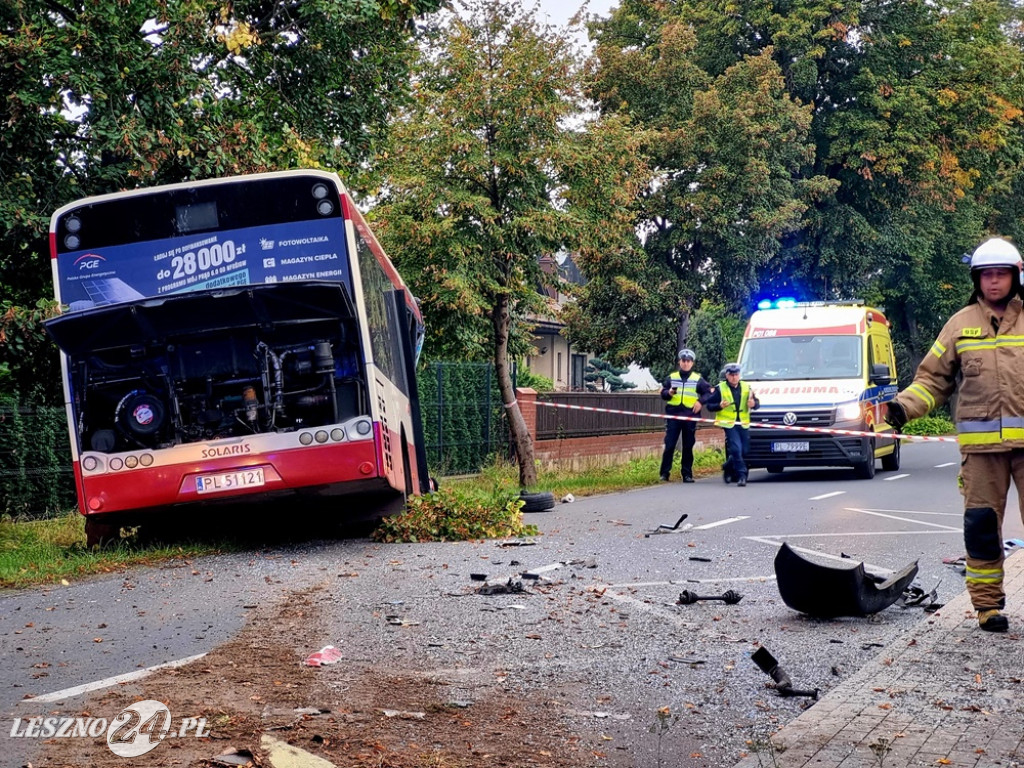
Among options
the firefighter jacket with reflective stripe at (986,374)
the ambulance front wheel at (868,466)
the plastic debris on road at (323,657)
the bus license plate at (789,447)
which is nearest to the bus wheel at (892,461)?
the ambulance front wheel at (868,466)

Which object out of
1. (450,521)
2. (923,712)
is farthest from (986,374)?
(450,521)

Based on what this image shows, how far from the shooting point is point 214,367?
11.2 meters

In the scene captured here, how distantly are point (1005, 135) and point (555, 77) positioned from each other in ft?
82.0

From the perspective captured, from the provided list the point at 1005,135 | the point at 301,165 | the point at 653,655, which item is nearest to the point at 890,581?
the point at 653,655

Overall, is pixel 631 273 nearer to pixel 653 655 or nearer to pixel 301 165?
pixel 301 165

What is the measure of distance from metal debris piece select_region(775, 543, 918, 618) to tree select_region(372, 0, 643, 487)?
1045 centimetres

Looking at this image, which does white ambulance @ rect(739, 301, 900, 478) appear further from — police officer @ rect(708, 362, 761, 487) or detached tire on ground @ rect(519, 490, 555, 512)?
detached tire on ground @ rect(519, 490, 555, 512)

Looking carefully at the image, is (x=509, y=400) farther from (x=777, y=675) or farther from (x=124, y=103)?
(x=777, y=675)

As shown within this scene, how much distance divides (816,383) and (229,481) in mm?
12639

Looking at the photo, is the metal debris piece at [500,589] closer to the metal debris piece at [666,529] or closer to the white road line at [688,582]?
the white road line at [688,582]

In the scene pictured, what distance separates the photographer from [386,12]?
52.1 feet

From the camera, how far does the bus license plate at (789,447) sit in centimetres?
2069

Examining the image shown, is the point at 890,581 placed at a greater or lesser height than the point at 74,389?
lesser

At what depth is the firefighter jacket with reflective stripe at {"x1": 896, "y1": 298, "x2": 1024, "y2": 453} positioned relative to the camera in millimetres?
7211
